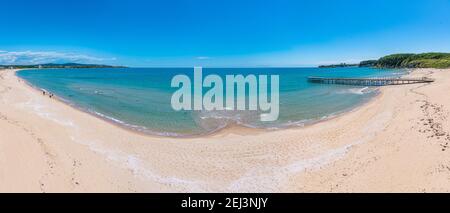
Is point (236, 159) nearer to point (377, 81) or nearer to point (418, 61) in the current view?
point (377, 81)

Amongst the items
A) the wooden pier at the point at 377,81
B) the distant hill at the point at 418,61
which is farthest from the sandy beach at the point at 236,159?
the distant hill at the point at 418,61

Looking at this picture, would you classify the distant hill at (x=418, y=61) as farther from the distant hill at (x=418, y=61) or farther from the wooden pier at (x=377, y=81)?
the wooden pier at (x=377, y=81)

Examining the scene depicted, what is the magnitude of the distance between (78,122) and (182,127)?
319 inches

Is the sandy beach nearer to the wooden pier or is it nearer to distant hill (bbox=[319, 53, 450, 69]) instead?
the wooden pier

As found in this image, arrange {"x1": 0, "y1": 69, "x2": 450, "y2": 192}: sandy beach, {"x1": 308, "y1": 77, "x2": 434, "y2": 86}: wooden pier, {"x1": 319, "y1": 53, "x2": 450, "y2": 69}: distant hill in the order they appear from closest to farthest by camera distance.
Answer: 1. {"x1": 0, "y1": 69, "x2": 450, "y2": 192}: sandy beach
2. {"x1": 308, "y1": 77, "x2": 434, "y2": 86}: wooden pier
3. {"x1": 319, "y1": 53, "x2": 450, "y2": 69}: distant hill

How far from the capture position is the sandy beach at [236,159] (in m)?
10.5

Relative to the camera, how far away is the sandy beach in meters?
10.5

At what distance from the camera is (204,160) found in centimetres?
1376

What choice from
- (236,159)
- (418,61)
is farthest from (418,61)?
(236,159)

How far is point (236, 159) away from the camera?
13.9 m

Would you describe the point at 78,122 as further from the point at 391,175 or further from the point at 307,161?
the point at 391,175

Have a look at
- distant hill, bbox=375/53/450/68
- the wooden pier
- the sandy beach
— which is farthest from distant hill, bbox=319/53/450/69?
the sandy beach
